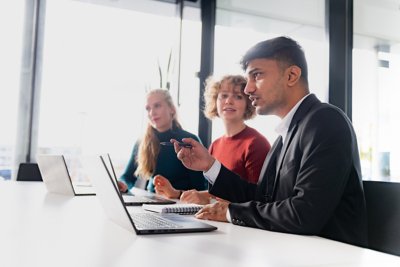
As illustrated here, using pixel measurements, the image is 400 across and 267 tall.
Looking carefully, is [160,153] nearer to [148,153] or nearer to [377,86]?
[148,153]

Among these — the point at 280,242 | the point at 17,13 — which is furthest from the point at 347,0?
the point at 17,13

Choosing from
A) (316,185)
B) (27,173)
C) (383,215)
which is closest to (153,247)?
(316,185)

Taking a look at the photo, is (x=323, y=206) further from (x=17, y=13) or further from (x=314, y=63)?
(x=17, y=13)

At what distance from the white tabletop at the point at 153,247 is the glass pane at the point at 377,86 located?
4.64 feet

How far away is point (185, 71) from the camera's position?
4.47 metres

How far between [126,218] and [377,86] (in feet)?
6.22

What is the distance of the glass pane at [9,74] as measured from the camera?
376cm

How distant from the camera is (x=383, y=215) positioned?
4.35 ft

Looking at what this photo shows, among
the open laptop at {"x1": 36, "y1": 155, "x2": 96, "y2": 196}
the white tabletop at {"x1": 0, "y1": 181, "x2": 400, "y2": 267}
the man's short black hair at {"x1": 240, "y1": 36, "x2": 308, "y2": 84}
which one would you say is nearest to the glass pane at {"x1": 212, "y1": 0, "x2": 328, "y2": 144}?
the man's short black hair at {"x1": 240, "y1": 36, "x2": 308, "y2": 84}

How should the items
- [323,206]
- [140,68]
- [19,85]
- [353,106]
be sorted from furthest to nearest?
[140,68]
[19,85]
[353,106]
[323,206]

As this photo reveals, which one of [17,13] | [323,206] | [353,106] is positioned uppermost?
[17,13]

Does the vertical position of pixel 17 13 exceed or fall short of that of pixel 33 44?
it exceeds it

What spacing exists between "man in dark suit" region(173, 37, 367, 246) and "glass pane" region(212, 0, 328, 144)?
1.53 ft

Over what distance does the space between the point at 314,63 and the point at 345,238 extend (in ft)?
5.36
